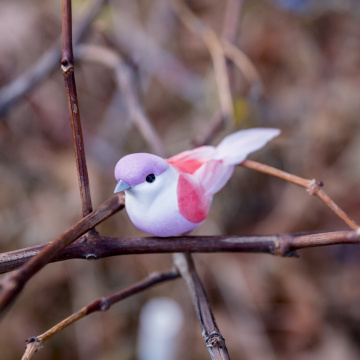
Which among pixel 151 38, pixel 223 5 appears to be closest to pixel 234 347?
pixel 151 38

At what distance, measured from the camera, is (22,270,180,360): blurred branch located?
396mm

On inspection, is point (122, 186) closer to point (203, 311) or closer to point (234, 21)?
point (203, 311)

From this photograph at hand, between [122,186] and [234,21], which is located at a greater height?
[234,21]

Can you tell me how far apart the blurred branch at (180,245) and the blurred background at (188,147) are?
51 cm

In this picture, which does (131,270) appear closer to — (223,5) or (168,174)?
(168,174)

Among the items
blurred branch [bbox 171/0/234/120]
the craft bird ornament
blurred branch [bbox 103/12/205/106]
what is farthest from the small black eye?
blurred branch [bbox 103/12/205/106]

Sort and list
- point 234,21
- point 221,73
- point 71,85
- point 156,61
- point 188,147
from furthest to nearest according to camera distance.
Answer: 1. point 156,61
2. point 188,147
3. point 234,21
4. point 221,73
5. point 71,85

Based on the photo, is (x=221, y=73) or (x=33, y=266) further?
(x=221, y=73)

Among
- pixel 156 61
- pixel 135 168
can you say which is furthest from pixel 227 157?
pixel 156 61

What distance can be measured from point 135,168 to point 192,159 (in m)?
0.11

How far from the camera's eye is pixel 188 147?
111cm

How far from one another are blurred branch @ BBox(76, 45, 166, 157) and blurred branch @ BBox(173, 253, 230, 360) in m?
0.23

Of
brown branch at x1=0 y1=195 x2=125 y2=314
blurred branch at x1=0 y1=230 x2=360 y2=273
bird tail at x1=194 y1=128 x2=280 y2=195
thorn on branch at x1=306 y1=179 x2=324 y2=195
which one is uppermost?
bird tail at x1=194 y1=128 x2=280 y2=195

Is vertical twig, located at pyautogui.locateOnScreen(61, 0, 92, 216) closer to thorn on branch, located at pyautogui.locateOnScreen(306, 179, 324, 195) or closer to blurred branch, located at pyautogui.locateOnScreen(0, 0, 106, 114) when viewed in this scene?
thorn on branch, located at pyautogui.locateOnScreen(306, 179, 324, 195)
